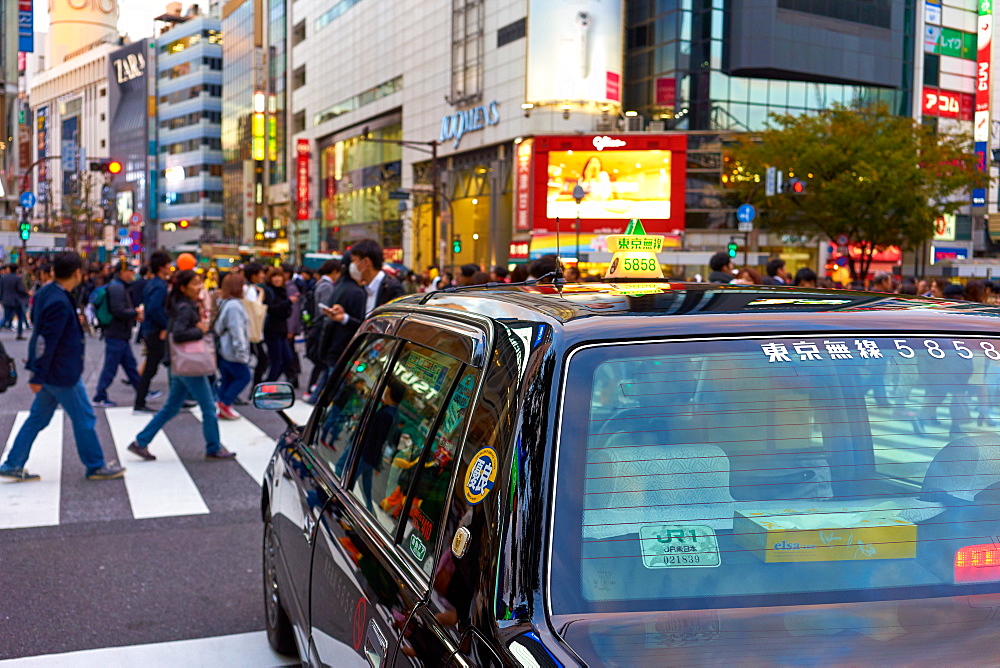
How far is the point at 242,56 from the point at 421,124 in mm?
45790

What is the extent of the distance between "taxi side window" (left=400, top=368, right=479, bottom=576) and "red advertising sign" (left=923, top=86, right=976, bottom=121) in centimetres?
5925

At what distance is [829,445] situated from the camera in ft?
7.22

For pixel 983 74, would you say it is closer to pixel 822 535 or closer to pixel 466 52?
pixel 466 52

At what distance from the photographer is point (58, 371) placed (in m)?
7.68

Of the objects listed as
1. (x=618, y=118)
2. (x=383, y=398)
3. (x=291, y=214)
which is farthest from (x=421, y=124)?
Result: (x=383, y=398)

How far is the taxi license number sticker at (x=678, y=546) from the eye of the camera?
6.41 feet

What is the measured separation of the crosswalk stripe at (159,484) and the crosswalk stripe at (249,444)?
0.52m

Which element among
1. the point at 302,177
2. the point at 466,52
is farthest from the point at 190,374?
the point at 302,177

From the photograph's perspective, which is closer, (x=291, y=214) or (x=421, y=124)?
(x=421, y=124)

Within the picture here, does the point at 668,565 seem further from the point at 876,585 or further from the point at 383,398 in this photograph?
the point at 383,398

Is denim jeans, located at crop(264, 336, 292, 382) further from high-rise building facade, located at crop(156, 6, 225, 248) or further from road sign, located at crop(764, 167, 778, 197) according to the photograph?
high-rise building facade, located at crop(156, 6, 225, 248)

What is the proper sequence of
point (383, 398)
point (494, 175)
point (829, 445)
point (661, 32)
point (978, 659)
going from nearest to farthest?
point (978, 659) → point (829, 445) → point (383, 398) → point (661, 32) → point (494, 175)

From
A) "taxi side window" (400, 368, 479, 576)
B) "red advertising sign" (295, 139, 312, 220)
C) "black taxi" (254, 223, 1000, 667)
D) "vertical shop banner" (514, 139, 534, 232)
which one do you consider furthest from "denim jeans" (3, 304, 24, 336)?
"red advertising sign" (295, 139, 312, 220)

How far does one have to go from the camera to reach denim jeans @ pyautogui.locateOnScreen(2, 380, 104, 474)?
7.77 m
